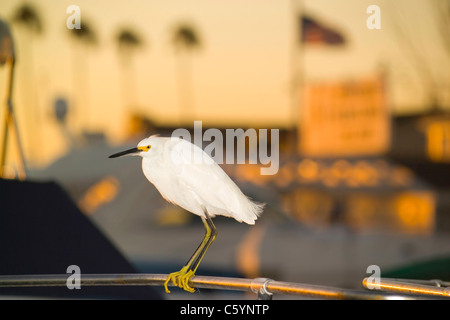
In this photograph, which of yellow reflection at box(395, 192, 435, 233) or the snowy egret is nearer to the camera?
Answer: the snowy egret

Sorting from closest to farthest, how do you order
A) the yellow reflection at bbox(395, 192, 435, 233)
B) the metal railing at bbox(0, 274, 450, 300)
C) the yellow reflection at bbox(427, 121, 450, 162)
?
the metal railing at bbox(0, 274, 450, 300) < the yellow reflection at bbox(395, 192, 435, 233) < the yellow reflection at bbox(427, 121, 450, 162)

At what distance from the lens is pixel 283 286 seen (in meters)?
2.05

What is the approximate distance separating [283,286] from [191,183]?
1.58ft

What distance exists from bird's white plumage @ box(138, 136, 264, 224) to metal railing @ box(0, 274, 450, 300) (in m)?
0.24

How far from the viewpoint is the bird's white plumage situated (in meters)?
2.16

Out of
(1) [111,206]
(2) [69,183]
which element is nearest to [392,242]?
(1) [111,206]

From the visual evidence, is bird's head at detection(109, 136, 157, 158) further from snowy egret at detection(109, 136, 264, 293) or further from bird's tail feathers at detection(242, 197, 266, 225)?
bird's tail feathers at detection(242, 197, 266, 225)

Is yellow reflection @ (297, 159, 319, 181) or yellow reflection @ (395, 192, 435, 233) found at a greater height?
yellow reflection @ (297, 159, 319, 181)

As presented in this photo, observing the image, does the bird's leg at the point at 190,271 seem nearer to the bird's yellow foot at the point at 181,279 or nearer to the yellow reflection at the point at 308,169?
the bird's yellow foot at the point at 181,279

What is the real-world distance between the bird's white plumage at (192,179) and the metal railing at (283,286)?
237mm

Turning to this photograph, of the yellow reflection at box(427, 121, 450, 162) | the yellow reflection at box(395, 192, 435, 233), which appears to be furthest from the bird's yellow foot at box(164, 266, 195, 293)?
the yellow reflection at box(427, 121, 450, 162)

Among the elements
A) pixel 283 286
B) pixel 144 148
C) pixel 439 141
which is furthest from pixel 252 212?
pixel 439 141
